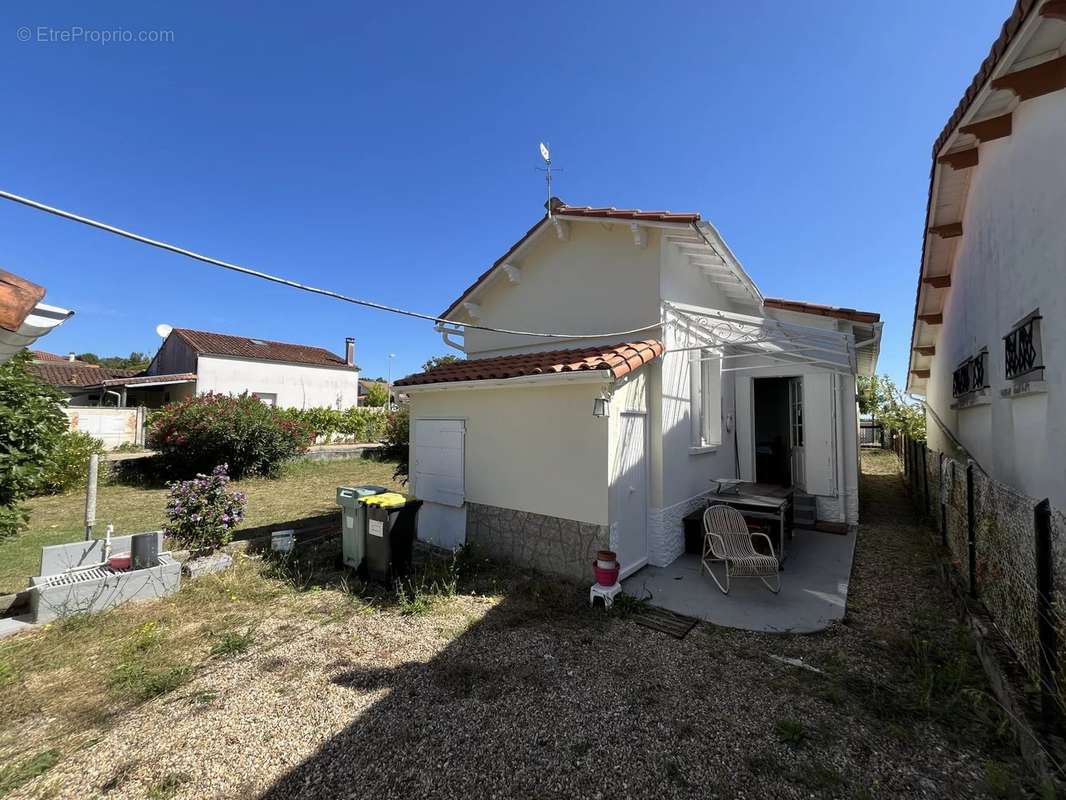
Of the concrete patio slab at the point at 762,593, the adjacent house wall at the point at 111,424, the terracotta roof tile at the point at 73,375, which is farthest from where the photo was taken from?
the terracotta roof tile at the point at 73,375

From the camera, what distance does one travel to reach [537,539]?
7188 millimetres

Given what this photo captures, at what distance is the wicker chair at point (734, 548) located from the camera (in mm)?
6301

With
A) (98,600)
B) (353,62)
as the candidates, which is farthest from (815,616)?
(353,62)

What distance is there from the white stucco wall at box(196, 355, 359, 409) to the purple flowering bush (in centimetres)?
1964

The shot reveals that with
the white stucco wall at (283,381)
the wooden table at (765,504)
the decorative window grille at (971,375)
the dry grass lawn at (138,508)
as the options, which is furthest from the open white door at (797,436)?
the white stucco wall at (283,381)

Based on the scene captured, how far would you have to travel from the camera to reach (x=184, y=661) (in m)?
4.70

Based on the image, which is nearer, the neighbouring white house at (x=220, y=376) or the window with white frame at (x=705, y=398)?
the window with white frame at (x=705, y=398)

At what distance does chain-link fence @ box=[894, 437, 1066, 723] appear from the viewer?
3.21 metres

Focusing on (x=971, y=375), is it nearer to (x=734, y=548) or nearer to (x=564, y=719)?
(x=734, y=548)

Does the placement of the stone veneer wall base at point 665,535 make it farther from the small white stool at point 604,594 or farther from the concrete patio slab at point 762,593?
the small white stool at point 604,594

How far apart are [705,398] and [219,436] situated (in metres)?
17.4

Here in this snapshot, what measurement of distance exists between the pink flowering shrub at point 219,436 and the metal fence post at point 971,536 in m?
20.3

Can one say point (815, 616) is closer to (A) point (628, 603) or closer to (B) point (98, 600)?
(A) point (628, 603)

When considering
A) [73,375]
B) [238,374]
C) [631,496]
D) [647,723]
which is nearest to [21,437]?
[647,723]
